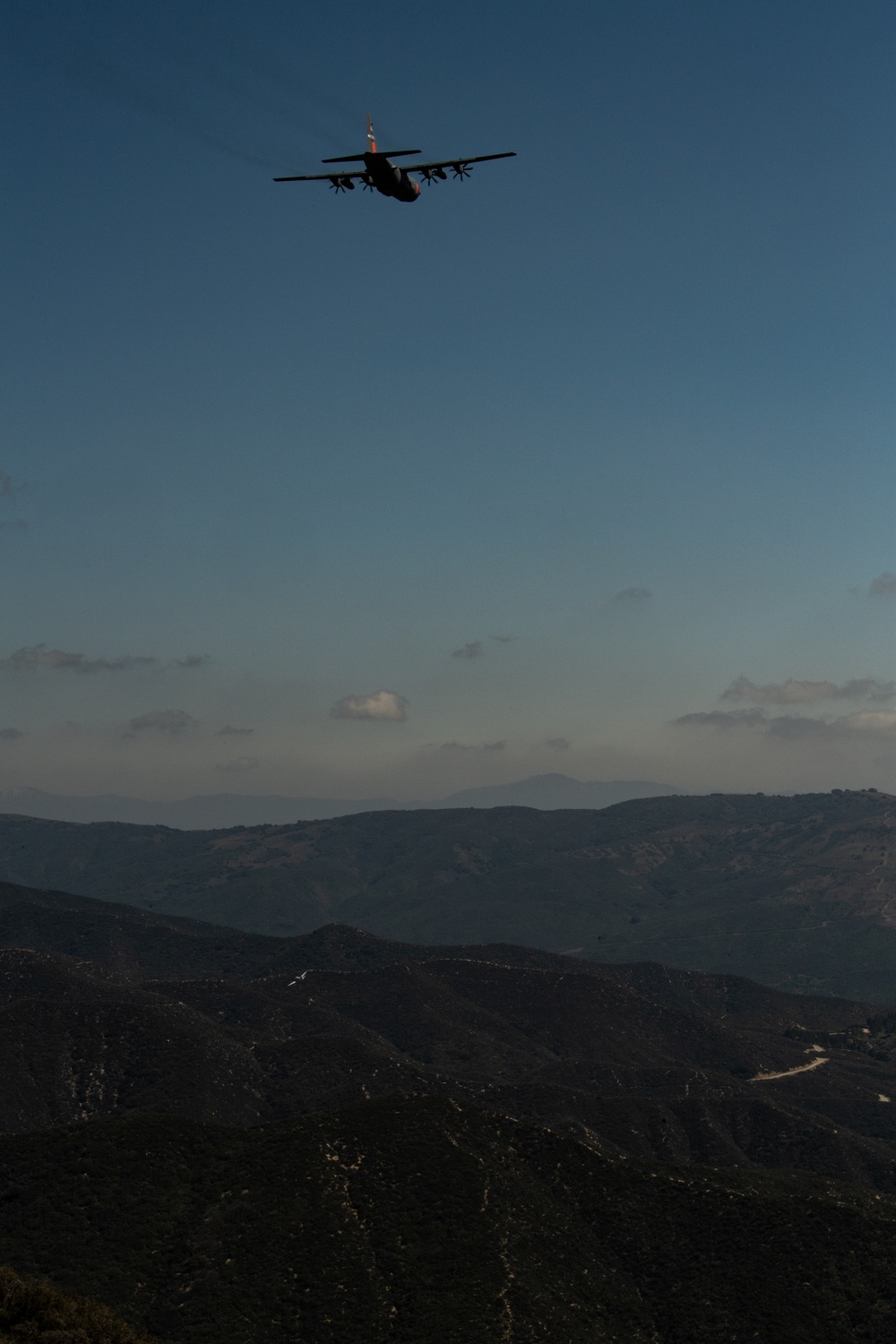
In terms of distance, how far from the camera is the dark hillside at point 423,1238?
76.9 metres

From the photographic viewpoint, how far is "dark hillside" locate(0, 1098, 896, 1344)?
7688 centimetres

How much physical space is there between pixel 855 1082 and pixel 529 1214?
117 metres

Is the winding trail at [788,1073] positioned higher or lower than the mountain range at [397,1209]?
lower

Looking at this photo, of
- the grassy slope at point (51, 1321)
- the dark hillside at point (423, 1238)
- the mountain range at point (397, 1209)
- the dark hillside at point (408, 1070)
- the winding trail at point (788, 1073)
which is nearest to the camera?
the grassy slope at point (51, 1321)

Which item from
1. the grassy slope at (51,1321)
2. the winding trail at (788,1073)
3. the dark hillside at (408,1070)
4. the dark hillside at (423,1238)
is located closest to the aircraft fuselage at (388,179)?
the grassy slope at (51,1321)

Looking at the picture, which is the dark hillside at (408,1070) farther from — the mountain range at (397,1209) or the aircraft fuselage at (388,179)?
the aircraft fuselage at (388,179)

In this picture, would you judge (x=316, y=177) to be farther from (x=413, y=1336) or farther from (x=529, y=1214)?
(x=529, y=1214)

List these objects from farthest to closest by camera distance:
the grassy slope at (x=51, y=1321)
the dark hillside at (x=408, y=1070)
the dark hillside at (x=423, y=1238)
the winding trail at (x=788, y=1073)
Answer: the winding trail at (x=788, y=1073), the dark hillside at (x=408, y=1070), the dark hillside at (x=423, y=1238), the grassy slope at (x=51, y=1321)

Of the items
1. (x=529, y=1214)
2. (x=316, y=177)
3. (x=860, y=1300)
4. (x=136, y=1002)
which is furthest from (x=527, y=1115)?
(x=316, y=177)

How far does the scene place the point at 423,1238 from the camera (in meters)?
85.0

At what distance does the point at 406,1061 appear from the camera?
150 m

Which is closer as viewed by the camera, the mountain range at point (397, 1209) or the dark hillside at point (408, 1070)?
the mountain range at point (397, 1209)

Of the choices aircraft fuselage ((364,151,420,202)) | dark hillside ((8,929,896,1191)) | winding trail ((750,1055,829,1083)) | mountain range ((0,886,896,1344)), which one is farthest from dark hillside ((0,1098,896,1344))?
winding trail ((750,1055,829,1083))

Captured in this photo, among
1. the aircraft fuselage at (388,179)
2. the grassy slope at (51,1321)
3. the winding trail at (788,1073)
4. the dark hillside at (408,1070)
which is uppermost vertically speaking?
the aircraft fuselage at (388,179)
